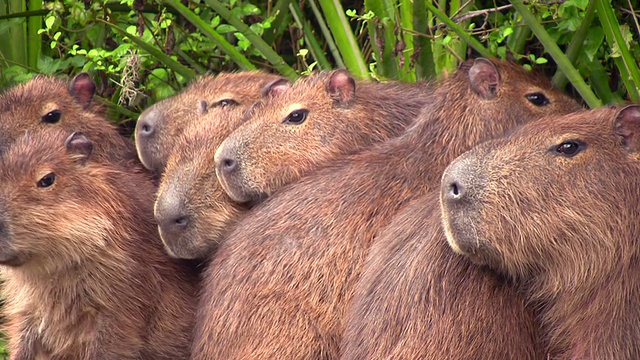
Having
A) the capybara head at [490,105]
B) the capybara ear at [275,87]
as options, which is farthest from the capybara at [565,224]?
the capybara ear at [275,87]

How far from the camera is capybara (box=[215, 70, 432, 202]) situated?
4.46m

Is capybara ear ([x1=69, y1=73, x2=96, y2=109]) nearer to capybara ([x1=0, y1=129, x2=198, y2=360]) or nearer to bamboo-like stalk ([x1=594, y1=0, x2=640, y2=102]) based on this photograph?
capybara ([x1=0, y1=129, x2=198, y2=360])

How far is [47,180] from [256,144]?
74 cm

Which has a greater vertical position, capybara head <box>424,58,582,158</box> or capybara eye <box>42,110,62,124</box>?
capybara head <box>424,58,582,158</box>

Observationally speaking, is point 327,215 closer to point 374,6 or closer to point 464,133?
point 464,133

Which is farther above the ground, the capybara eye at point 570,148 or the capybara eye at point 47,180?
the capybara eye at point 570,148

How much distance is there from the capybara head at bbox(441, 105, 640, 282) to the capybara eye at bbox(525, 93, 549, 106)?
635 mm

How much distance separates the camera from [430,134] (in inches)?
167

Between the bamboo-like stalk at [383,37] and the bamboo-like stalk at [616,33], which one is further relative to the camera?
the bamboo-like stalk at [383,37]

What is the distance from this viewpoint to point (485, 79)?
4.23 m

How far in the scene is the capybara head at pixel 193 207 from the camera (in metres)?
4.49

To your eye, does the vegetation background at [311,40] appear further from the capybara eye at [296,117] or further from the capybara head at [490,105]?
the capybara eye at [296,117]

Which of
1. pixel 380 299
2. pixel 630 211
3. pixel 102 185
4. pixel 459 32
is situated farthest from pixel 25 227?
pixel 630 211

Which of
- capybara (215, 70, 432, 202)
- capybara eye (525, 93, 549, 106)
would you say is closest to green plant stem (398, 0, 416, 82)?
capybara (215, 70, 432, 202)
